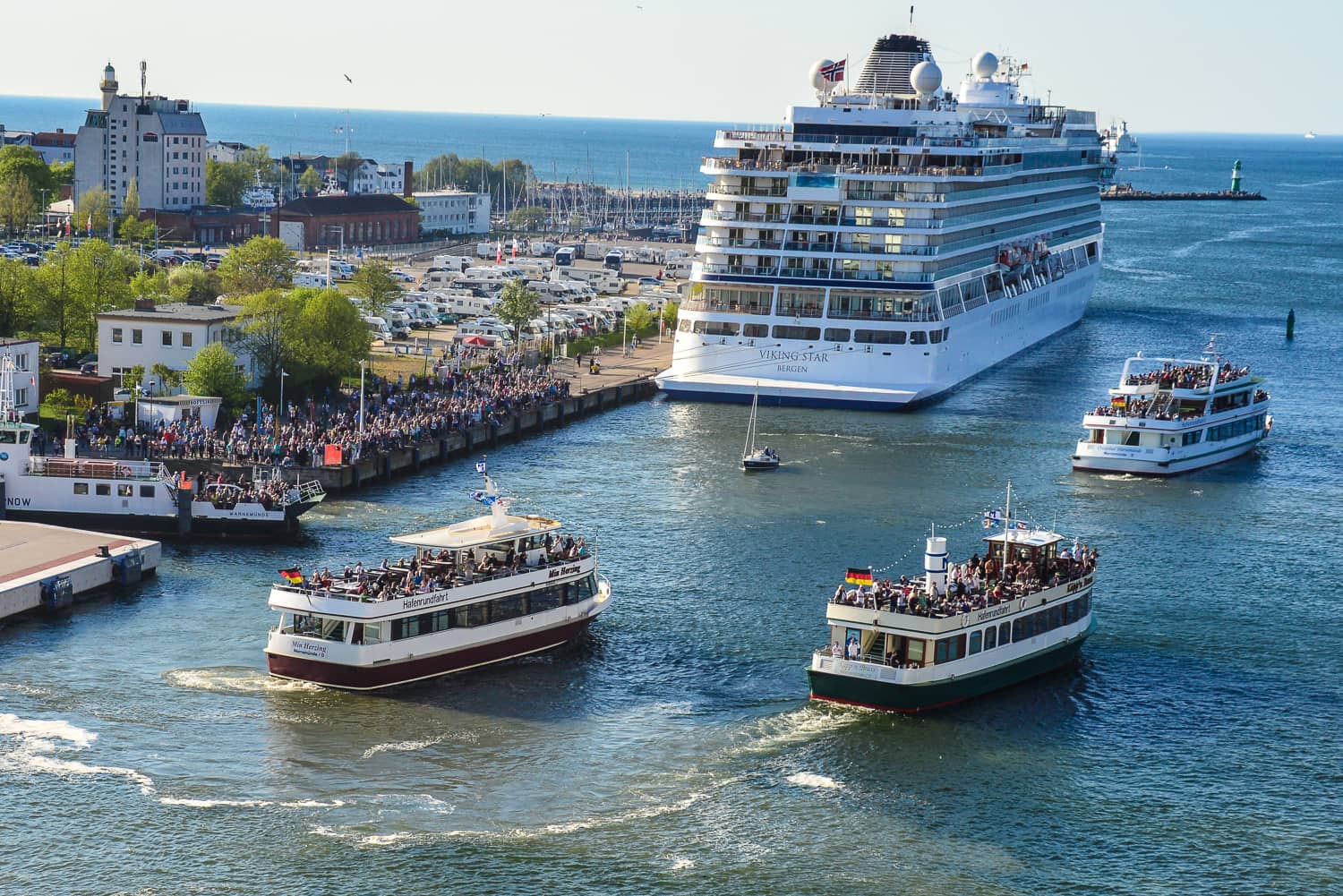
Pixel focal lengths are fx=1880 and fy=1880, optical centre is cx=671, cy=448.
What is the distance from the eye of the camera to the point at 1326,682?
53.5 metres

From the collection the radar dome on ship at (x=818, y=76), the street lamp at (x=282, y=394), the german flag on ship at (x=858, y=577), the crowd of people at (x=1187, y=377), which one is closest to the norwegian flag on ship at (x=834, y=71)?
the radar dome on ship at (x=818, y=76)

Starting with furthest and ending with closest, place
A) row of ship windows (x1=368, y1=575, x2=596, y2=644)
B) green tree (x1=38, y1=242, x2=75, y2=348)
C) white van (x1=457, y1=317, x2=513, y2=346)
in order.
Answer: white van (x1=457, y1=317, x2=513, y2=346) → green tree (x1=38, y1=242, x2=75, y2=348) → row of ship windows (x1=368, y1=575, x2=596, y2=644)

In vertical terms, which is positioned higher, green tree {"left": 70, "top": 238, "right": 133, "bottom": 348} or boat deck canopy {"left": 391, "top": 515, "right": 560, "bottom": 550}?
green tree {"left": 70, "top": 238, "right": 133, "bottom": 348}

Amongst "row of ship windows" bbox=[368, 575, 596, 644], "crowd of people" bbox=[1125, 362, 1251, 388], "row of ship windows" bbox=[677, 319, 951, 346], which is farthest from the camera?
"row of ship windows" bbox=[677, 319, 951, 346]

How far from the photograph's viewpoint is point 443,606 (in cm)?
5184

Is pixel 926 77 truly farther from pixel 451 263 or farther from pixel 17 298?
pixel 451 263

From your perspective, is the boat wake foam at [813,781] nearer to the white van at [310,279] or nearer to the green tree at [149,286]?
the green tree at [149,286]

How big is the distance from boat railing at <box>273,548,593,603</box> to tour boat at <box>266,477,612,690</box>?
4 cm

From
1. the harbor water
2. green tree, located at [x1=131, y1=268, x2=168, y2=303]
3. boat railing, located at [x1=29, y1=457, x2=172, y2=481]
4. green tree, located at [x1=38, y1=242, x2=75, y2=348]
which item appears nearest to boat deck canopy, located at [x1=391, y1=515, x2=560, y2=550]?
the harbor water

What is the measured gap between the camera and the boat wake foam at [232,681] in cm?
4972

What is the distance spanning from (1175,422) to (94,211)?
107 m

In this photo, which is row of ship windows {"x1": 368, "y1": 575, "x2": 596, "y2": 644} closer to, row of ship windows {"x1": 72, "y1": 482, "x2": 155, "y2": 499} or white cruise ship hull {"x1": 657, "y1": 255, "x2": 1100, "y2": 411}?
row of ship windows {"x1": 72, "y1": 482, "x2": 155, "y2": 499}

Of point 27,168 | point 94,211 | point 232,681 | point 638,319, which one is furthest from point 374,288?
point 232,681

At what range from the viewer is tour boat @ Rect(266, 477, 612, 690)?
5031 cm
